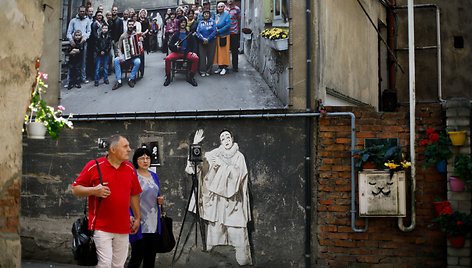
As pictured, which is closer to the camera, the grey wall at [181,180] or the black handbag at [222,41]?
the grey wall at [181,180]

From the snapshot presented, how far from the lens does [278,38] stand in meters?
7.93

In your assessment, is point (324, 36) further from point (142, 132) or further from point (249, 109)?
point (142, 132)

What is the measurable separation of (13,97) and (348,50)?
285 inches

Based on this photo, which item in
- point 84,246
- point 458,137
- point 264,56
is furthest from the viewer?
point 264,56

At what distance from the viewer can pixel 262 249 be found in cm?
783

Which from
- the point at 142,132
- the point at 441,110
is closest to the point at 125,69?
the point at 142,132

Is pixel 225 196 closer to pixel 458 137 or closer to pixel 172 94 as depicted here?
pixel 172 94

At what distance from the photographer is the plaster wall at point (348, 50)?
316 inches

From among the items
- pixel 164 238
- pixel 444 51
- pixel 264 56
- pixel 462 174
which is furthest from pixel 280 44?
pixel 444 51

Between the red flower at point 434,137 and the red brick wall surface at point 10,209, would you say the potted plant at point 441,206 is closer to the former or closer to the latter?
the red flower at point 434,137

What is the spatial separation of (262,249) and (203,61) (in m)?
3.08

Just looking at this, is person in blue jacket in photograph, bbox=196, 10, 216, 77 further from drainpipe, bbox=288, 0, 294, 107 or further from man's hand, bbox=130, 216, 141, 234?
man's hand, bbox=130, 216, 141, 234

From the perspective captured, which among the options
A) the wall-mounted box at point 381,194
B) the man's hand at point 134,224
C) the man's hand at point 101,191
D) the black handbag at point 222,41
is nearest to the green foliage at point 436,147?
the wall-mounted box at point 381,194

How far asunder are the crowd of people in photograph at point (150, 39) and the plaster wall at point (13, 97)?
483cm
